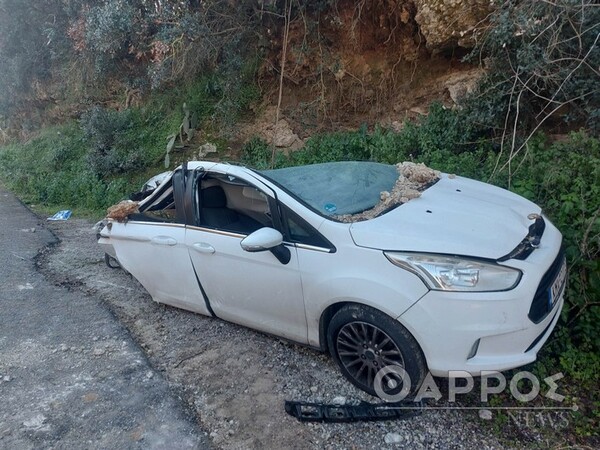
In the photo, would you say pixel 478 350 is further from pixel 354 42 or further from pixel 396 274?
pixel 354 42

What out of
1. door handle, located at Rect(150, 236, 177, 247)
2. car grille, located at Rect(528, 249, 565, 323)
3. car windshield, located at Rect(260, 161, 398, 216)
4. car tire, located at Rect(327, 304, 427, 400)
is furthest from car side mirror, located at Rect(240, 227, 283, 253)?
car grille, located at Rect(528, 249, 565, 323)

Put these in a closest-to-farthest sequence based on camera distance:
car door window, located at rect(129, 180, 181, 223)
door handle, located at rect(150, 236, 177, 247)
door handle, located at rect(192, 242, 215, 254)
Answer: door handle, located at rect(192, 242, 215, 254) < door handle, located at rect(150, 236, 177, 247) < car door window, located at rect(129, 180, 181, 223)

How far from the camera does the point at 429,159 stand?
19.4ft

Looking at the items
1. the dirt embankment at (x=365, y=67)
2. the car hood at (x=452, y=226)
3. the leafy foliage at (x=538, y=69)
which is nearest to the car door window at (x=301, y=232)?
the car hood at (x=452, y=226)

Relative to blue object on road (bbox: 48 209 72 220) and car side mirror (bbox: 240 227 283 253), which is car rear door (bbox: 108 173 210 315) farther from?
blue object on road (bbox: 48 209 72 220)

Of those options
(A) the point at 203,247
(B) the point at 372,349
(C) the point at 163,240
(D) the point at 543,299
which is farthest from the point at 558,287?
(C) the point at 163,240

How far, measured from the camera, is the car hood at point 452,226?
2.61 m

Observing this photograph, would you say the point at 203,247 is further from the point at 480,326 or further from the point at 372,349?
the point at 480,326

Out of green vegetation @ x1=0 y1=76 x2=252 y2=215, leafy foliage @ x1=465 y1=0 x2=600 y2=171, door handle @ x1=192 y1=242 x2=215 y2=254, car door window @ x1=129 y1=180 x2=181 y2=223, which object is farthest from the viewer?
green vegetation @ x1=0 y1=76 x2=252 y2=215

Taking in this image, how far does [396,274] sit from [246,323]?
143 cm

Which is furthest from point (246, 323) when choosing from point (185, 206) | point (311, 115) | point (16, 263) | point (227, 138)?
point (227, 138)

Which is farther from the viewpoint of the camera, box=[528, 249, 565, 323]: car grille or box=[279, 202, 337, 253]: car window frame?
box=[279, 202, 337, 253]: car window frame

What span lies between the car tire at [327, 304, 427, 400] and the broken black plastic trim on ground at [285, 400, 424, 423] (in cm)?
8

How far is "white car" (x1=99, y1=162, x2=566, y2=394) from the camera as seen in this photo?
98.0 inches
